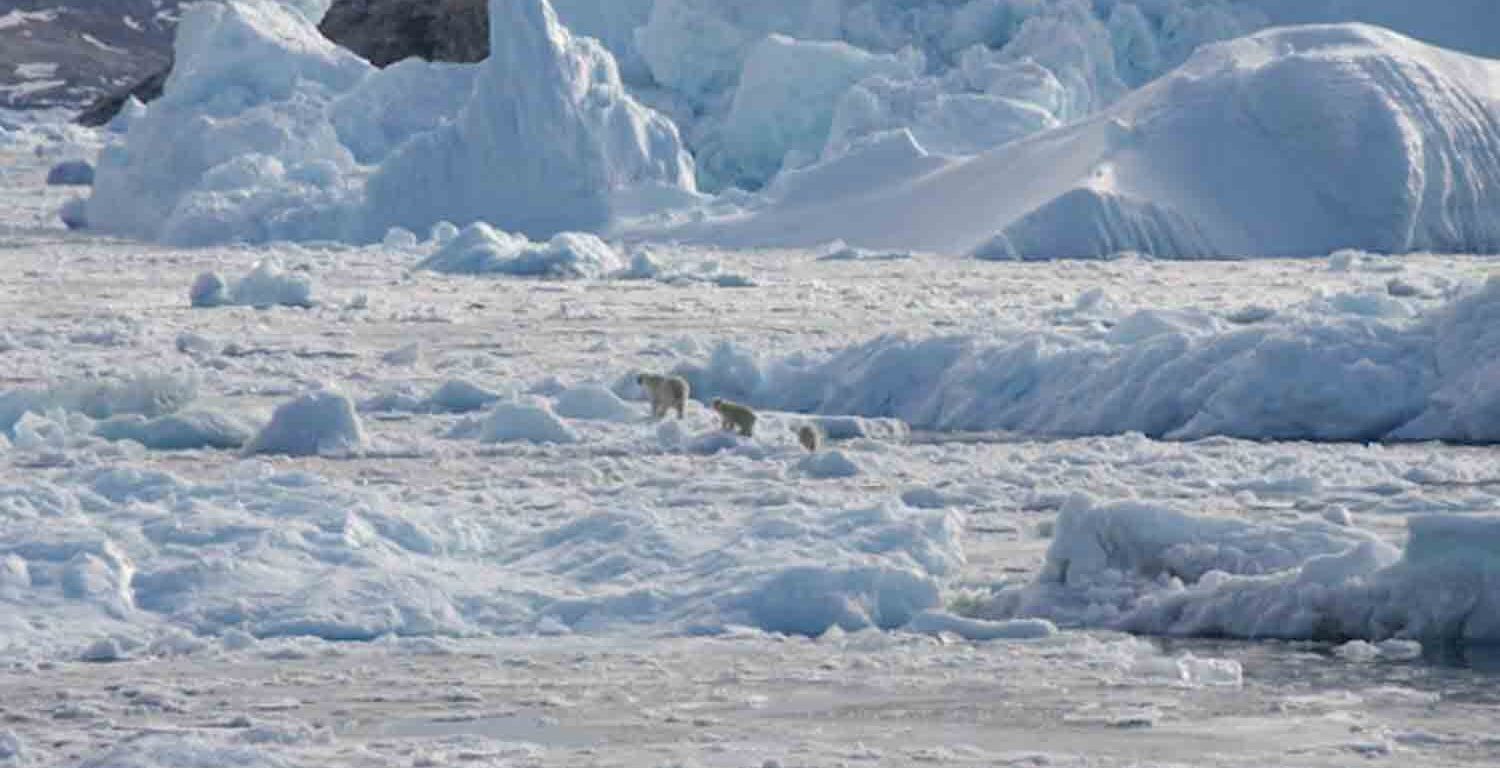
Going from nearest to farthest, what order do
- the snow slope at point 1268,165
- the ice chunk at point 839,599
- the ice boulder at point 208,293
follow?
the ice chunk at point 839,599 < the ice boulder at point 208,293 < the snow slope at point 1268,165

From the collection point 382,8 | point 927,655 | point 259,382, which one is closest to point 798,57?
point 259,382

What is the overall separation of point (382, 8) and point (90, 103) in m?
23.1

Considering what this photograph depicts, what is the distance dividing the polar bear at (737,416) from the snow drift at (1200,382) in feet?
3.80

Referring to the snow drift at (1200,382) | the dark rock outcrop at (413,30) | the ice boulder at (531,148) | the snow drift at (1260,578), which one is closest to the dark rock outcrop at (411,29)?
the dark rock outcrop at (413,30)

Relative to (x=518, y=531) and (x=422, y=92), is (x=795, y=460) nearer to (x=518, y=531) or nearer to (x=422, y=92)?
(x=518, y=531)

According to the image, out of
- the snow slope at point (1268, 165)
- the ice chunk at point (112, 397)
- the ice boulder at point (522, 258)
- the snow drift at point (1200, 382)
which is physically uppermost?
the ice chunk at point (112, 397)

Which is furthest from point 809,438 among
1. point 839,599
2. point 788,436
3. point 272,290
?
point 272,290

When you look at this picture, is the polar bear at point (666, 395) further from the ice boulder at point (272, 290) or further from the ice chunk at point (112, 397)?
the ice boulder at point (272, 290)

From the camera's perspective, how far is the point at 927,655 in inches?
242

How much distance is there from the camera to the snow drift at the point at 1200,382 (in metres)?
10.7

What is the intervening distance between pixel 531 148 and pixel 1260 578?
1666 cm

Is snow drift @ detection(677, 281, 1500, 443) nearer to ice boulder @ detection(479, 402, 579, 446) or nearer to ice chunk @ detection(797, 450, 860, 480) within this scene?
ice boulder @ detection(479, 402, 579, 446)

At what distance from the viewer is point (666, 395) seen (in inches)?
431

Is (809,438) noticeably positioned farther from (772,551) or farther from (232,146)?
(232,146)
